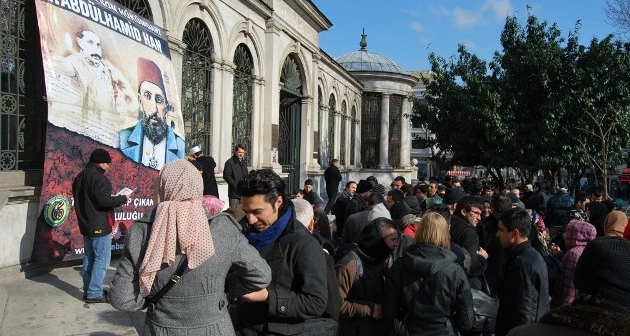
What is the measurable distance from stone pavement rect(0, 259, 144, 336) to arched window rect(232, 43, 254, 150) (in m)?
7.72

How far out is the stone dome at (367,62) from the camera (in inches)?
1221

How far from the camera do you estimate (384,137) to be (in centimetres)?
2998

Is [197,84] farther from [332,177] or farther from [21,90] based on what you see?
[332,177]

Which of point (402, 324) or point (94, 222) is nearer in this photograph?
point (402, 324)

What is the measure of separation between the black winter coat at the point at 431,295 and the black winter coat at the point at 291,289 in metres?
0.99

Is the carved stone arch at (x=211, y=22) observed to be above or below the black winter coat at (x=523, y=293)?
above

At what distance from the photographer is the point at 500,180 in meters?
17.6

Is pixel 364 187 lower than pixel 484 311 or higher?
higher

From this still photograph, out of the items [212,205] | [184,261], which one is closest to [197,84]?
[212,205]

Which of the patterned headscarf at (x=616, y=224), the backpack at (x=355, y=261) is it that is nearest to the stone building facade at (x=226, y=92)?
the backpack at (x=355, y=261)

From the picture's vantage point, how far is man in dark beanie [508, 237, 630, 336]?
1.52 metres

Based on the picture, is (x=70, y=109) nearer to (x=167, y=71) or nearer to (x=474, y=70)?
(x=167, y=71)

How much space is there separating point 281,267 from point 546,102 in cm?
1341

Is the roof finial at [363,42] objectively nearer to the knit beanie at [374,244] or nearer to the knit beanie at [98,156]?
the knit beanie at [98,156]
